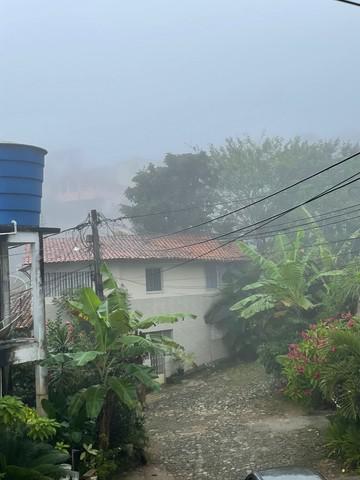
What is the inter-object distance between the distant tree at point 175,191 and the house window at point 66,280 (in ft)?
38.0

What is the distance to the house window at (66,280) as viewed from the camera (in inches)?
744

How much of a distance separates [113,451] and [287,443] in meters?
3.86

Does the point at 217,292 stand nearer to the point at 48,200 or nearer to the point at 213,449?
the point at 213,449

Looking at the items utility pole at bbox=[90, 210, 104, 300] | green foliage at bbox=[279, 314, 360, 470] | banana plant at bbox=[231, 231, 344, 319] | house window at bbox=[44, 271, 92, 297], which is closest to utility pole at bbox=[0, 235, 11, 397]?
green foliage at bbox=[279, 314, 360, 470]

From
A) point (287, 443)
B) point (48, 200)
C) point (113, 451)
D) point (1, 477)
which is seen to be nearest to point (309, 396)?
point (287, 443)

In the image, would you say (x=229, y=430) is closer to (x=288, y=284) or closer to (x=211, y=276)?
(x=288, y=284)

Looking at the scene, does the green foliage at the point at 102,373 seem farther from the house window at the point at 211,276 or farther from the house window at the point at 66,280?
the house window at the point at 211,276

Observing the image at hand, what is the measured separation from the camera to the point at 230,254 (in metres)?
24.2

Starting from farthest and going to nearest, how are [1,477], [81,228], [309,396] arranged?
[81,228]
[309,396]
[1,477]

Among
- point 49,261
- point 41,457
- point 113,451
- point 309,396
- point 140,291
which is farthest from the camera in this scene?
point 140,291

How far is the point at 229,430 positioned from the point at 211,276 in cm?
1082

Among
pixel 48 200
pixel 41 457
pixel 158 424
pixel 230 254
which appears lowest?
pixel 158 424

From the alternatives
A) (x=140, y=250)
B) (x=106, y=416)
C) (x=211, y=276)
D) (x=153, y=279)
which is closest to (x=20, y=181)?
(x=106, y=416)

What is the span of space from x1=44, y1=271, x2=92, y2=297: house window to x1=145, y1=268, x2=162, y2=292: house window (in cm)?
250
